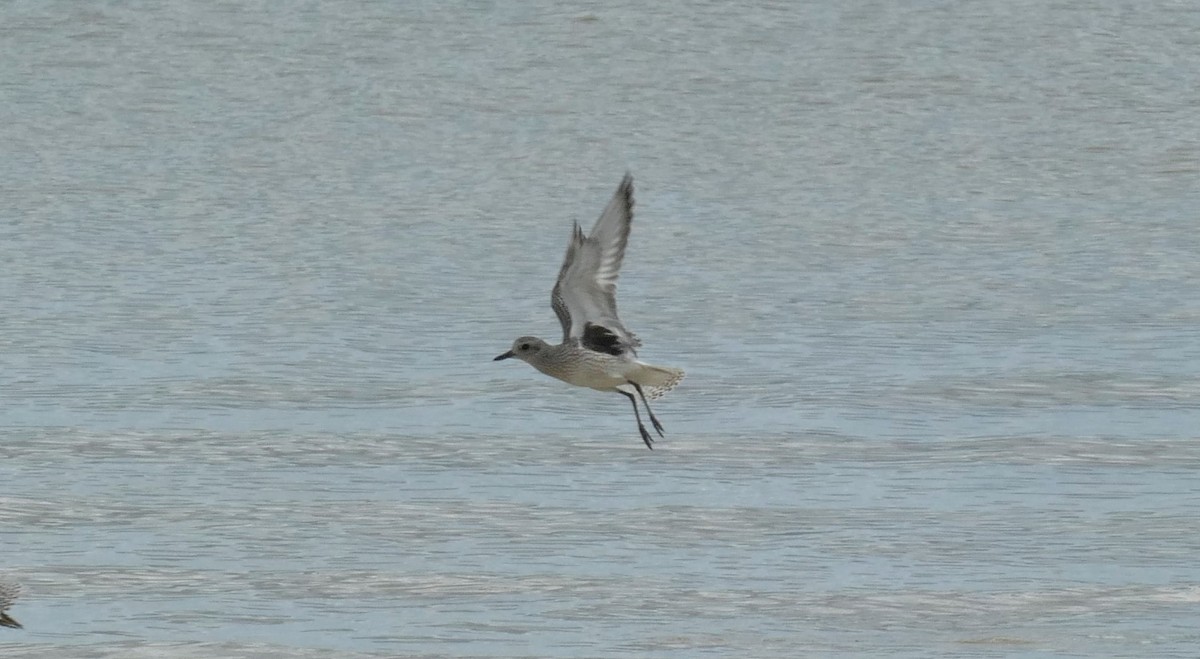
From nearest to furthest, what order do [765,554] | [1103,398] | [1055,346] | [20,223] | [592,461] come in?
[765,554] < [592,461] < [1103,398] < [1055,346] < [20,223]

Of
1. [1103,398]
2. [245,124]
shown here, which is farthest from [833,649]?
[245,124]

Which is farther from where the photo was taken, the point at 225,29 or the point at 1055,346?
the point at 225,29

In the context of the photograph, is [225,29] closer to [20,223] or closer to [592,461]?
[20,223]

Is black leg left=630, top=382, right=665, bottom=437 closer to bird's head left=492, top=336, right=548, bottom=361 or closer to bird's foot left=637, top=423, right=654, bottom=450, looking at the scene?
bird's foot left=637, top=423, right=654, bottom=450

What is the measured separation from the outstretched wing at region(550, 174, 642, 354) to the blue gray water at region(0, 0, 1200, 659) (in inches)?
Answer: 13.9

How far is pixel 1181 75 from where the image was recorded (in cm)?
1346

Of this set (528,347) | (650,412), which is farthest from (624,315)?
(650,412)

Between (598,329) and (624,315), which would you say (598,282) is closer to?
(598,329)

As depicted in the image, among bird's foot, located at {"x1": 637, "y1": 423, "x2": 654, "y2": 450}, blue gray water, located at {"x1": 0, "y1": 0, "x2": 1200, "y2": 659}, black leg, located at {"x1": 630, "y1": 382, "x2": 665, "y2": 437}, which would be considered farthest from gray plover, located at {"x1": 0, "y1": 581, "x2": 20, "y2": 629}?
black leg, located at {"x1": 630, "y1": 382, "x2": 665, "y2": 437}

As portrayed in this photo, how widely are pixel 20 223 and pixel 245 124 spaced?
87.3 inches

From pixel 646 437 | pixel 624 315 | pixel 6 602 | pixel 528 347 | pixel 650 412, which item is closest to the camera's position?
pixel 6 602

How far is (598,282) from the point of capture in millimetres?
7477

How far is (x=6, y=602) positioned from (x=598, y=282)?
2.46 meters

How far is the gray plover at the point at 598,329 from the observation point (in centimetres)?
734
